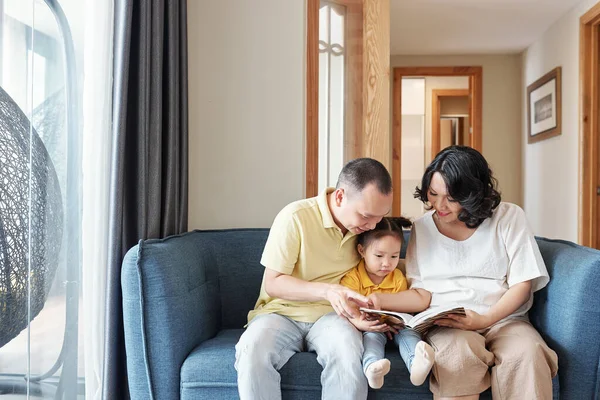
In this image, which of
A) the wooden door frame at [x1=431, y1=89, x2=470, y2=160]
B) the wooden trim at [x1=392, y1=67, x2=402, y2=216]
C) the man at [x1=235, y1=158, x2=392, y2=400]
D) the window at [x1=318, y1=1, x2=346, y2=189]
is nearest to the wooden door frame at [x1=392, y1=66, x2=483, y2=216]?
the wooden trim at [x1=392, y1=67, x2=402, y2=216]

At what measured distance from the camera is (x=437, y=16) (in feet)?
17.3

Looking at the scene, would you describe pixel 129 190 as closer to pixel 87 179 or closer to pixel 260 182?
pixel 87 179

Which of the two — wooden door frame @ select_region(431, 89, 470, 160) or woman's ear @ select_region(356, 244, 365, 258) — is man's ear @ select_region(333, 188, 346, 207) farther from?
wooden door frame @ select_region(431, 89, 470, 160)

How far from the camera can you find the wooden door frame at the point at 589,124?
15.1 ft

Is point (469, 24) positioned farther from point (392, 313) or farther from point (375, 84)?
point (392, 313)

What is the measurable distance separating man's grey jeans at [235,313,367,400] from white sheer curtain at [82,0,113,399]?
0.57m

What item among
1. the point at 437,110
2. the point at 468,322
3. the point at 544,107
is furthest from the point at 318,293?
the point at 437,110

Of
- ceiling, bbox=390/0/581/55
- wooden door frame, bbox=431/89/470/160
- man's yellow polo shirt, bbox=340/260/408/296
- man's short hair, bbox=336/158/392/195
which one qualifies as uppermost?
ceiling, bbox=390/0/581/55

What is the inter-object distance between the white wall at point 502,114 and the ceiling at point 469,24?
18 cm

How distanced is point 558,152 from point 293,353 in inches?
162

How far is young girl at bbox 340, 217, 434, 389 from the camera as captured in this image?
6.37 feet

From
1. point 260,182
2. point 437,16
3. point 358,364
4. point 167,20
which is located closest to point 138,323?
point 358,364

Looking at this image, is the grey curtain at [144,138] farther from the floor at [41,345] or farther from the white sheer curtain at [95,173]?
the floor at [41,345]

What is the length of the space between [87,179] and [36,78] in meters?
0.41
